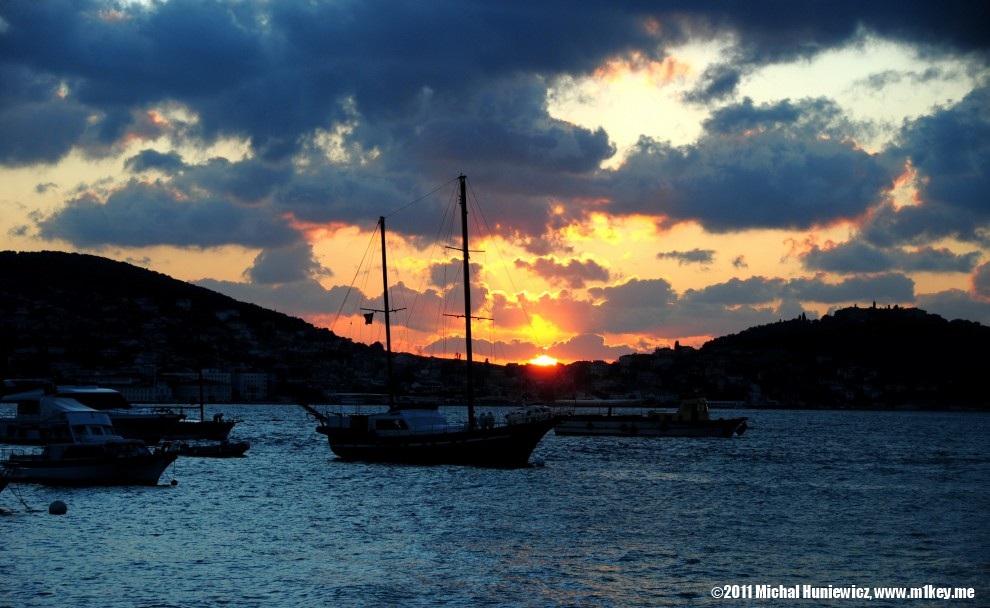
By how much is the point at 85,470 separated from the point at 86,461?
56cm

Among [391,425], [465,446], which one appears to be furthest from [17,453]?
[465,446]

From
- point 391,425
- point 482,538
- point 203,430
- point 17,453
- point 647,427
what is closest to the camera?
point 482,538

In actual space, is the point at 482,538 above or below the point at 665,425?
below

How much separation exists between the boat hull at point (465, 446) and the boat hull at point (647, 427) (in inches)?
2284

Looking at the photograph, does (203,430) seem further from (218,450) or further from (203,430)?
(218,450)

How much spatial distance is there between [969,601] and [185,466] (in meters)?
56.4

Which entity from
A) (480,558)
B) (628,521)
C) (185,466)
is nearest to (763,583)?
(480,558)

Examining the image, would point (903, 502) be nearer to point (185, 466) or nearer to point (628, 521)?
point (628, 521)

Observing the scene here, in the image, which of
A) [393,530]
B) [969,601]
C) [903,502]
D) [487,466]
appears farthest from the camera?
[487,466]

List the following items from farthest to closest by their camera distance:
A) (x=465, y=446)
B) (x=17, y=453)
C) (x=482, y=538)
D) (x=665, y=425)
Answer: (x=665, y=425), (x=17, y=453), (x=465, y=446), (x=482, y=538)

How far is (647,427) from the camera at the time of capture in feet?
434

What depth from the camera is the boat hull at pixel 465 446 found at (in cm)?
6962

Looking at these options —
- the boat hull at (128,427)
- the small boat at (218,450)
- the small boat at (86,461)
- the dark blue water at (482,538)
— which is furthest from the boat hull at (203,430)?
the small boat at (86,461)

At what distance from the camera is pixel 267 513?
157 ft
